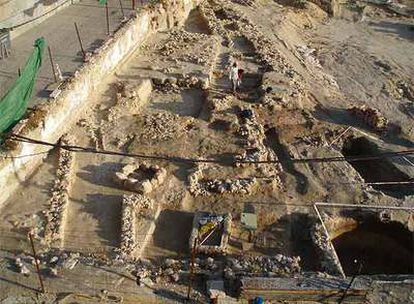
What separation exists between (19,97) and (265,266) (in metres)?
6.93

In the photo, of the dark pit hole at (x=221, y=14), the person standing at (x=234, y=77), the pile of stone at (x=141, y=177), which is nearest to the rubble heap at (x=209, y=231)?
the pile of stone at (x=141, y=177)

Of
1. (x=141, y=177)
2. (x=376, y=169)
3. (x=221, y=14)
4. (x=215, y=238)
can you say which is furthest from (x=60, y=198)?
(x=221, y=14)

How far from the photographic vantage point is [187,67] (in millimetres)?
17391

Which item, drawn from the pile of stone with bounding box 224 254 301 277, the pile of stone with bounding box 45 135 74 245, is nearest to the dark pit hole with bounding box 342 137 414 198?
the pile of stone with bounding box 224 254 301 277

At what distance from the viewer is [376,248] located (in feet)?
41.7

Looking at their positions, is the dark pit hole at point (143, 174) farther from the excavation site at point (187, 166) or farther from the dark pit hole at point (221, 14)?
the dark pit hole at point (221, 14)

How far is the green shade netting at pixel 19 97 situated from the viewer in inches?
456

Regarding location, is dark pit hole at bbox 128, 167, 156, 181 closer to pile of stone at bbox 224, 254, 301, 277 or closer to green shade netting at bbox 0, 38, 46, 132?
green shade netting at bbox 0, 38, 46, 132

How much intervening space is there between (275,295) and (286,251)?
202cm

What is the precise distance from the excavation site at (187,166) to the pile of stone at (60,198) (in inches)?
1.7

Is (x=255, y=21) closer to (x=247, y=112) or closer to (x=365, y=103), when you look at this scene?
(x=365, y=103)

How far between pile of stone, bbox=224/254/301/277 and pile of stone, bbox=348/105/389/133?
7222 mm

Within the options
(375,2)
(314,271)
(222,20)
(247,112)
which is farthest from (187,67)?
(375,2)

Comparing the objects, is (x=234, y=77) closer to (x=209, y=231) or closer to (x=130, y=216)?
(x=209, y=231)
